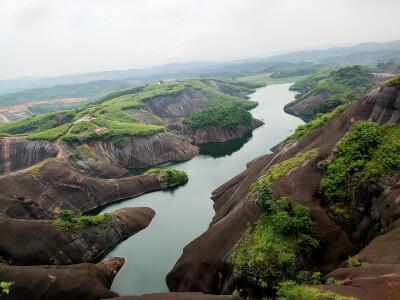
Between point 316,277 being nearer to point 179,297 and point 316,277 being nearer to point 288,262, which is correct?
point 288,262

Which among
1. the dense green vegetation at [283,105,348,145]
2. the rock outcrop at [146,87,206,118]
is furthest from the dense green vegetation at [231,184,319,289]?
the rock outcrop at [146,87,206,118]

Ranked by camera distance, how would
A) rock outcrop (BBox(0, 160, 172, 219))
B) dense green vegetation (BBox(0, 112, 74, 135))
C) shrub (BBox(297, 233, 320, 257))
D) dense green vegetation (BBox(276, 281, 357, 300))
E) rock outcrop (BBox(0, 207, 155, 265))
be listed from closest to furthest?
dense green vegetation (BBox(276, 281, 357, 300)) → shrub (BBox(297, 233, 320, 257)) → rock outcrop (BBox(0, 207, 155, 265)) → rock outcrop (BBox(0, 160, 172, 219)) → dense green vegetation (BBox(0, 112, 74, 135))

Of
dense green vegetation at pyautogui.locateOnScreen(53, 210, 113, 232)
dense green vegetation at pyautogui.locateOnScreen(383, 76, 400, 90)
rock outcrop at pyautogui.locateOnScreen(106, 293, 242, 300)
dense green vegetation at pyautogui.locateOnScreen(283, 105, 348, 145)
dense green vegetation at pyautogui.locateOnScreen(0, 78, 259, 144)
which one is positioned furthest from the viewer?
dense green vegetation at pyautogui.locateOnScreen(0, 78, 259, 144)

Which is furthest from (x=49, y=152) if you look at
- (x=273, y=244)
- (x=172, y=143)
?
(x=273, y=244)

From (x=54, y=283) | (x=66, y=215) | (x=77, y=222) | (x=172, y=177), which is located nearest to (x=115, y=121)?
(x=172, y=177)

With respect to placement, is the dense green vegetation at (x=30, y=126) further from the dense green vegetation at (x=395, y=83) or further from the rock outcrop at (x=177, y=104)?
the dense green vegetation at (x=395, y=83)

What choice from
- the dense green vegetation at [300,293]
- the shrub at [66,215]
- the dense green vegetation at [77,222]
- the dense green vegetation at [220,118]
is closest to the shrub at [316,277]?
the dense green vegetation at [300,293]

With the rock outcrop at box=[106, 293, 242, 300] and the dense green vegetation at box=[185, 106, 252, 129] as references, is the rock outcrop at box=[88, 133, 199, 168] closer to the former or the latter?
the dense green vegetation at box=[185, 106, 252, 129]

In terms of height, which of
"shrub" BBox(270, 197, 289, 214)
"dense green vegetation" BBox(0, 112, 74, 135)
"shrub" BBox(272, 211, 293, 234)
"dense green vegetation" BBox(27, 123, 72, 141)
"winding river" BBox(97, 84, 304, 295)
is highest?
"dense green vegetation" BBox(0, 112, 74, 135)
